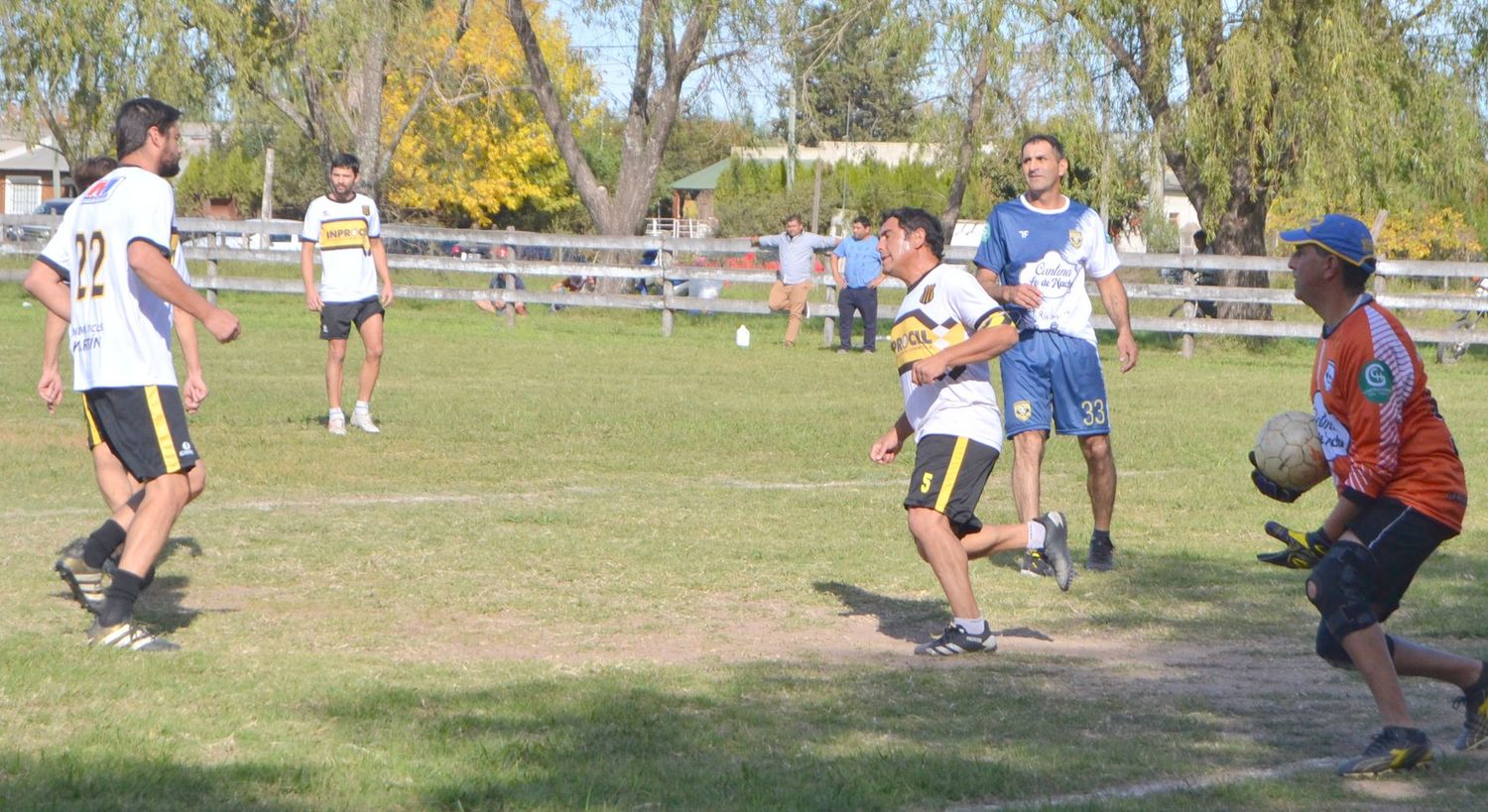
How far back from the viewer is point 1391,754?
15.5 ft

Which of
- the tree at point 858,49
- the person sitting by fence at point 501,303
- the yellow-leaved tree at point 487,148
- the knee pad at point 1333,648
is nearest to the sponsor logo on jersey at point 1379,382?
the knee pad at point 1333,648

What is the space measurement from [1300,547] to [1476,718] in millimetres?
764

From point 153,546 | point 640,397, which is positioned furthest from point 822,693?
point 640,397

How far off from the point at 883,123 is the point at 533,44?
5983 cm

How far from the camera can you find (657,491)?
1039 cm

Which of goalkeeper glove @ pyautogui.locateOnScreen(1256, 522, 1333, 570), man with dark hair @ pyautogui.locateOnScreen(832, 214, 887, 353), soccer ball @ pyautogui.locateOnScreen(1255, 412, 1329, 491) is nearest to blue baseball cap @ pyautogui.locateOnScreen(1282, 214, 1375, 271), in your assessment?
soccer ball @ pyautogui.locateOnScreen(1255, 412, 1329, 491)

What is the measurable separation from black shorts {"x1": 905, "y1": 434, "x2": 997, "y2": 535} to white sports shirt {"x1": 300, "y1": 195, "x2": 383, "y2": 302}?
23.4 ft

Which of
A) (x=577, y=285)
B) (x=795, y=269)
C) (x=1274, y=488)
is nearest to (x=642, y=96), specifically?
(x=577, y=285)

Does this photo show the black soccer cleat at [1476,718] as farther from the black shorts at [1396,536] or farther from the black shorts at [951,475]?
the black shorts at [951,475]

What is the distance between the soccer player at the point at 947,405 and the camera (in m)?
6.36

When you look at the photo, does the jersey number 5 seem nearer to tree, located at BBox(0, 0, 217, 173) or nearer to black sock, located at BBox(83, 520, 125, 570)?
black sock, located at BBox(83, 520, 125, 570)

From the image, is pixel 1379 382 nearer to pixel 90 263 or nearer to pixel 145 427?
pixel 145 427

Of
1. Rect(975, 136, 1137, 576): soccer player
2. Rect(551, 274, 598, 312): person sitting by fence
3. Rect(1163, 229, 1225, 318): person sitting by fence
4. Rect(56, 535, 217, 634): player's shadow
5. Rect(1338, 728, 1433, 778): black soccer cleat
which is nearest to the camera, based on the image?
Rect(1338, 728, 1433, 778): black soccer cleat

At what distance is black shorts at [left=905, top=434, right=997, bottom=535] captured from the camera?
6.38m
